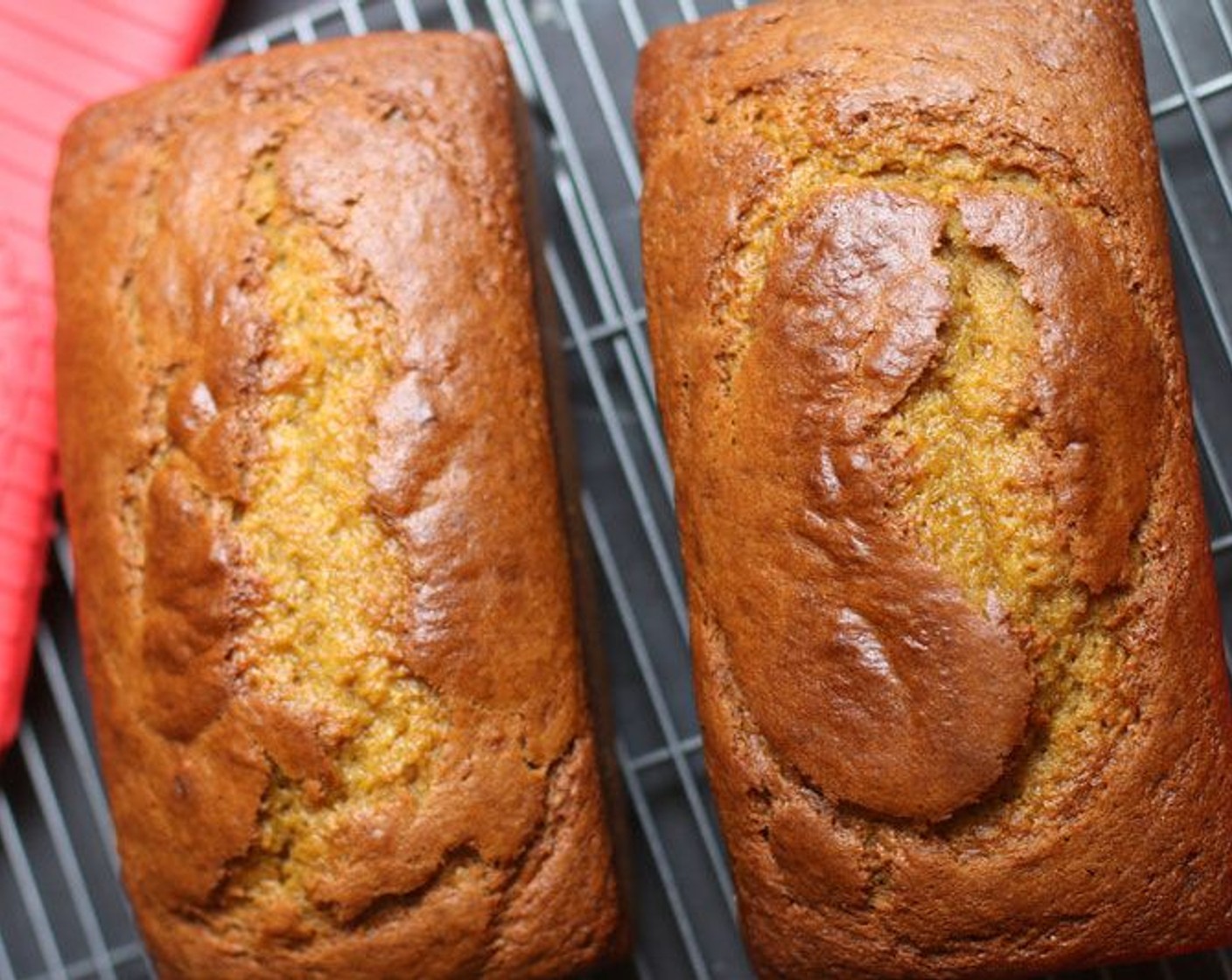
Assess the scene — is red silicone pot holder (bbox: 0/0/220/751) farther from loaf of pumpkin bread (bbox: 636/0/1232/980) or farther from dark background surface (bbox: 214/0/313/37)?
loaf of pumpkin bread (bbox: 636/0/1232/980)

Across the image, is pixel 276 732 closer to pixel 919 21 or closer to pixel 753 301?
pixel 753 301

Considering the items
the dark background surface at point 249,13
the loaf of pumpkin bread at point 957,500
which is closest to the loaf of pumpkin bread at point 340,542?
the loaf of pumpkin bread at point 957,500

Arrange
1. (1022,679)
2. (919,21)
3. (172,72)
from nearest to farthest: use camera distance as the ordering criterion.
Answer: (1022,679) < (919,21) < (172,72)

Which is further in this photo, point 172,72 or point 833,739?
point 172,72

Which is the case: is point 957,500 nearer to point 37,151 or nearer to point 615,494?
point 615,494

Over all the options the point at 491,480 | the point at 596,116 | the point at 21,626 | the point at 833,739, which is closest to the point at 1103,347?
the point at 833,739

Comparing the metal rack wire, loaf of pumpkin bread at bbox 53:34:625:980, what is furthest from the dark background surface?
loaf of pumpkin bread at bbox 53:34:625:980
